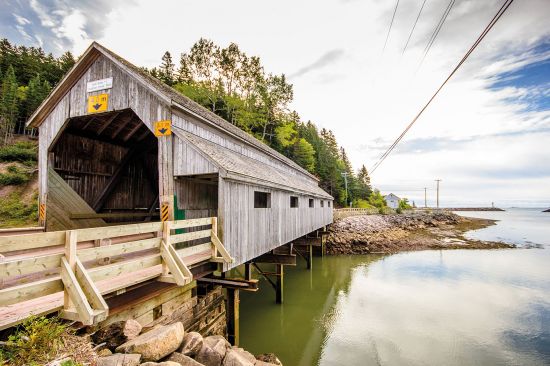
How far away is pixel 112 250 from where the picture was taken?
14.1 ft

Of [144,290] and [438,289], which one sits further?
[438,289]

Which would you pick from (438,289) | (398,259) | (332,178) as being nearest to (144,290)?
(438,289)

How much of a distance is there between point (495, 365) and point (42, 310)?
39.7 feet

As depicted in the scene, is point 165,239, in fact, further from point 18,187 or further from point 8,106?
point 8,106

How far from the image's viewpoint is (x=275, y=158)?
746 inches

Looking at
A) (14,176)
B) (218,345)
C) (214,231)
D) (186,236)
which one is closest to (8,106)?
(14,176)

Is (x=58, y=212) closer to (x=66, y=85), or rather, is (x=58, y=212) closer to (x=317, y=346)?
(x=66, y=85)

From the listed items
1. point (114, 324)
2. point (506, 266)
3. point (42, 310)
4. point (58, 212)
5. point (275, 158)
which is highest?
point (275, 158)

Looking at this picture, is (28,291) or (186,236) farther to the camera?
(186,236)

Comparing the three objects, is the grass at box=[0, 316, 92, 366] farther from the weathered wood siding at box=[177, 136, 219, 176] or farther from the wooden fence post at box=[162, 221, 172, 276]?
the weathered wood siding at box=[177, 136, 219, 176]

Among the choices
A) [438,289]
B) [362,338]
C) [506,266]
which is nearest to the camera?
[362,338]

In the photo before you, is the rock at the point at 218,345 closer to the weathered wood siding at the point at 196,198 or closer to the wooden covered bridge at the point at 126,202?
the wooden covered bridge at the point at 126,202

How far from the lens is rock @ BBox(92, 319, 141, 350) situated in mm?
4004

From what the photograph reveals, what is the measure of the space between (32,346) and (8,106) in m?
51.4
